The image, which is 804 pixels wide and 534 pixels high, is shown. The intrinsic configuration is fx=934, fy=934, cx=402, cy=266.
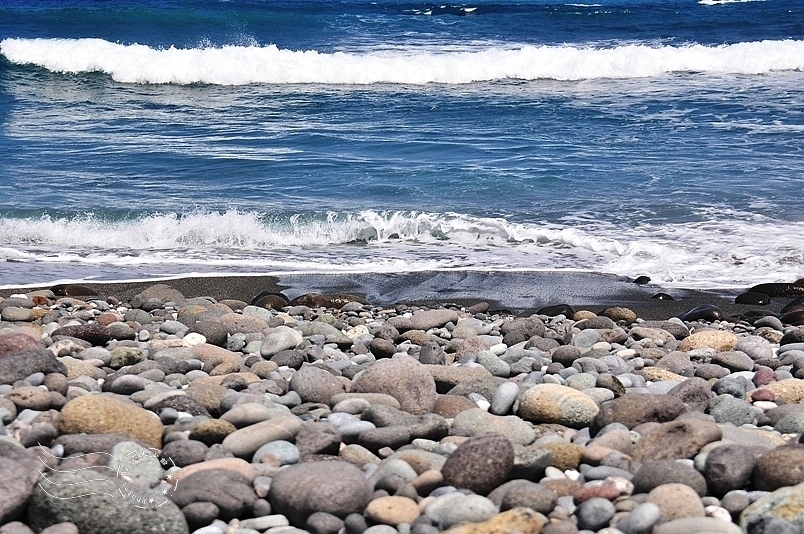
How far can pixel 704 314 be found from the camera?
630 centimetres

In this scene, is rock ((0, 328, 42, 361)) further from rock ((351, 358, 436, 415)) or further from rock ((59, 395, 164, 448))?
rock ((351, 358, 436, 415))

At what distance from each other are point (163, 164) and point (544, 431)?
29.2 ft

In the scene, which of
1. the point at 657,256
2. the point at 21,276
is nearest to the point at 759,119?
the point at 657,256

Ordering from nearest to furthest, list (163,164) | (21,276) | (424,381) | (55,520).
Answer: (55,520), (424,381), (21,276), (163,164)

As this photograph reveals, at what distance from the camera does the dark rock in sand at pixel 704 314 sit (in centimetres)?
627

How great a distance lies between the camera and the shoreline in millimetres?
6762

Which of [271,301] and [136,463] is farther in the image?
[271,301]

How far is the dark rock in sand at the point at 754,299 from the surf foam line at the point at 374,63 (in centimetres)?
1323

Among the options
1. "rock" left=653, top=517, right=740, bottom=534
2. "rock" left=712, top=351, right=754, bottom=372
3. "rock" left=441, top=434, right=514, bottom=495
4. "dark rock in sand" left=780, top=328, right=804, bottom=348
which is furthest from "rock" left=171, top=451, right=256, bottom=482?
"dark rock in sand" left=780, top=328, right=804, bottom=348

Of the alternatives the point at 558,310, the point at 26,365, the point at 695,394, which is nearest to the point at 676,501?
the point at 695,394

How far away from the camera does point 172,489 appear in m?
3.03

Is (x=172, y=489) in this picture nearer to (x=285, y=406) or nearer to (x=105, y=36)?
(x=285, y=406)

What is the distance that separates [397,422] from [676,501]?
1.17 metres

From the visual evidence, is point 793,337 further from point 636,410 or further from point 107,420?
point 107,420
